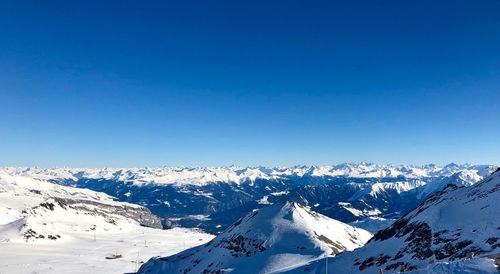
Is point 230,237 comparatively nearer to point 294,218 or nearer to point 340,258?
point 294,218

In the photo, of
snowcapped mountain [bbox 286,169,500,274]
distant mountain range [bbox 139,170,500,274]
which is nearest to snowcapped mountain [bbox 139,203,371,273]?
distant mountain range [bbox 139,170,500,274]

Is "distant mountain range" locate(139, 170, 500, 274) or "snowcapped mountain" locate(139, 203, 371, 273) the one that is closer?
"distant mountain range" locate(139, 170, 500, 274)

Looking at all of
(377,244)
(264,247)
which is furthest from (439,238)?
(264,247)

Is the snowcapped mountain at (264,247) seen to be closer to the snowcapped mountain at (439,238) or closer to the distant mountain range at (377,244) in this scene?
the distant mountain range at (377,244)

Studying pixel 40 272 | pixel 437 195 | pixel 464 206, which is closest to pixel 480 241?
pixel 464 206

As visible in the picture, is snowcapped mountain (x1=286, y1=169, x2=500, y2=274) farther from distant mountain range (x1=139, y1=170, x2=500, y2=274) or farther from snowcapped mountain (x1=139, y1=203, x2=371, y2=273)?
snowcapped mountain (x1=139, y1=203, x2=371, y2=273)

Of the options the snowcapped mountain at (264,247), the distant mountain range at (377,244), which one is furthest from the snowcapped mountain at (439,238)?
the snowcapped mountain at (264,247)
